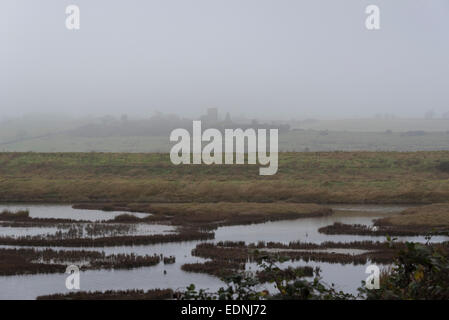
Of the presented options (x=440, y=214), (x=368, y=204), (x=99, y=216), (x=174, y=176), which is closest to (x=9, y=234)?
(x=99, y=216)

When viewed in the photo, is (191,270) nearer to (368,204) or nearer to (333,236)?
(333,236)

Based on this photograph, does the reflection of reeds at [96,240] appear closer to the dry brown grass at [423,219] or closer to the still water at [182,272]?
the still water at [182,272]

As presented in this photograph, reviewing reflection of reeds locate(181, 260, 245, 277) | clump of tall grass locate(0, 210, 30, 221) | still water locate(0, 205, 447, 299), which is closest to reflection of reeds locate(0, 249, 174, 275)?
still water locate(0, 205, 447, 299)

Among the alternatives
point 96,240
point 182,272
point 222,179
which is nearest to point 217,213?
point 96,240

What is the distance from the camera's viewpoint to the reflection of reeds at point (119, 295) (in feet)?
67.8

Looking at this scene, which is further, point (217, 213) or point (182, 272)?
point (217, 213)

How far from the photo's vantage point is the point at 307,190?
2501 inches

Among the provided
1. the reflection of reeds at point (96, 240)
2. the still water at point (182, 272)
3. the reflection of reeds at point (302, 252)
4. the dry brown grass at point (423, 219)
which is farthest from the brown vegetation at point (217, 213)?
the reflection of reeds at point (302, 252)

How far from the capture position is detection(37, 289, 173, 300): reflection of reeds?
20.7m

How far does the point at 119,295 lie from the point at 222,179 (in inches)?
2145

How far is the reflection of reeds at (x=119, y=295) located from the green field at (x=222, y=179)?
40.0m

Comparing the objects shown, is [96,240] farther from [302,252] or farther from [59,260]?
[302,252]

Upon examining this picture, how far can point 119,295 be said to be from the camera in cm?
2105

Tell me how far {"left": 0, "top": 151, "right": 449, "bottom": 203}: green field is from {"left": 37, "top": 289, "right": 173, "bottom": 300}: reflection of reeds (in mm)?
40017
